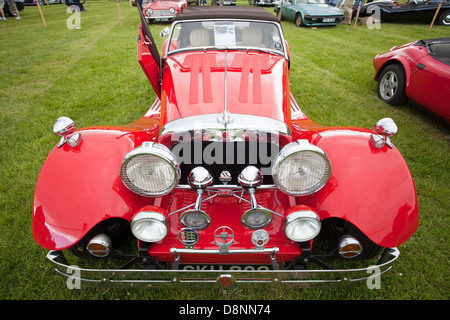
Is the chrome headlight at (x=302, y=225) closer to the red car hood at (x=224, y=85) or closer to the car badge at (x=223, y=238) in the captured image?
the car badge at (x=223, y=238)

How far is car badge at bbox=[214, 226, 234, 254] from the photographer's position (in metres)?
1.82

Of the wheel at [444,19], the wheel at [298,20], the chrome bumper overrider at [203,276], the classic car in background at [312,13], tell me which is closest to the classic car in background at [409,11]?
the wheel at [444,19]

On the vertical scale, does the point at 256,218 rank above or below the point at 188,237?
above

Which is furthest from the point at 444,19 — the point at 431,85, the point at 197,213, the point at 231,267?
the point at 197,213

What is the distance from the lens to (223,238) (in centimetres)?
186

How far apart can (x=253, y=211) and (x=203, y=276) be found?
1.69 ft

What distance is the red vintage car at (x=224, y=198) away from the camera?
5.72 ft

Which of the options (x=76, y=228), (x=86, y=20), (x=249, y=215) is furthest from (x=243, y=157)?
(x=86, y=20)

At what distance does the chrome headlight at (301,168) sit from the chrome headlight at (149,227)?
77cm

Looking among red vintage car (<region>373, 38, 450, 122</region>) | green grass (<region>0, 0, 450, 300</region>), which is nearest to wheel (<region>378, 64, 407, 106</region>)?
red vintage car (<region>373, 38, 450, 122</region>)

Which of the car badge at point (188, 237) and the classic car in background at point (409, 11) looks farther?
the classic car in background at point (409, 11)

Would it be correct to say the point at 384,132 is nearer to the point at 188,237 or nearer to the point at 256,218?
the point at 256,218

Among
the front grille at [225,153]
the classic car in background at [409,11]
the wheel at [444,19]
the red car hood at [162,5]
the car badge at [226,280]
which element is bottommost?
the car badge at [226,280]
